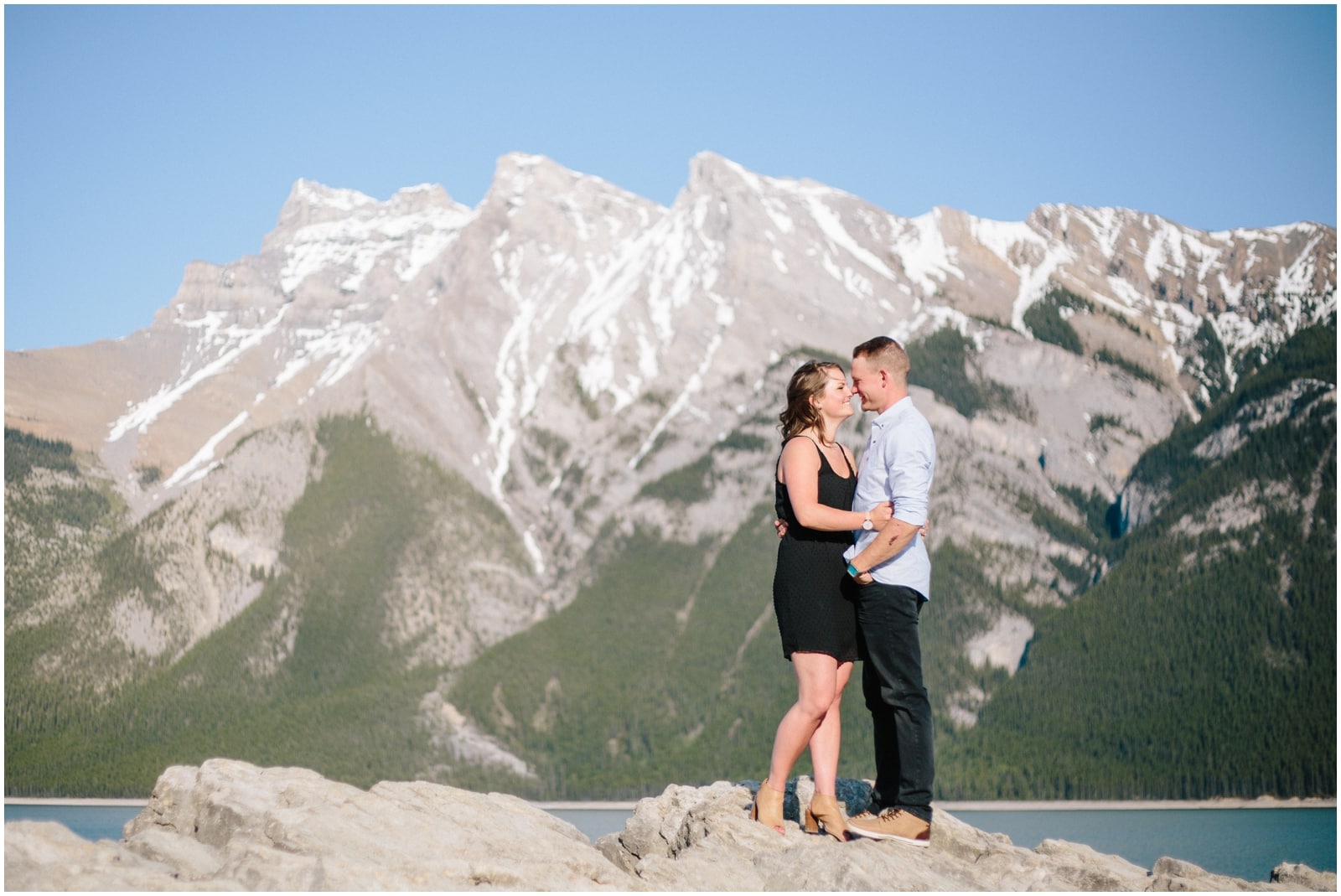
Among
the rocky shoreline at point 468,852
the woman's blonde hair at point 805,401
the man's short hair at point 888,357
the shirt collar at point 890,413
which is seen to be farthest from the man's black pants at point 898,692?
the man's short hair at point 888,357

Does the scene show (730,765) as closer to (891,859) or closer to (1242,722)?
(1242,722)

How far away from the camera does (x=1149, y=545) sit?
196 metres

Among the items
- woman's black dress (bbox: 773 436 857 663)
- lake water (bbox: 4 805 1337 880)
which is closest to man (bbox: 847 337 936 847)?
woman's black dress (bbox: 773 436 857 663)

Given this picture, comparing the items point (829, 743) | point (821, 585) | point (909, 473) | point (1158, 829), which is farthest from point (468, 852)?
point (1158, 829)

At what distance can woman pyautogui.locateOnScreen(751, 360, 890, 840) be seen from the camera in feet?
44.4

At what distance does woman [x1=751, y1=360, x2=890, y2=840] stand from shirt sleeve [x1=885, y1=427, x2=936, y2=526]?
0.52 metres

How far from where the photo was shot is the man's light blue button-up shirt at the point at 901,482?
13.0m

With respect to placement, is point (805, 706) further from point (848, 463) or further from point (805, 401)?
point (805, 401)

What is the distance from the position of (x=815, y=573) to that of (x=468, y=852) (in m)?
3.99

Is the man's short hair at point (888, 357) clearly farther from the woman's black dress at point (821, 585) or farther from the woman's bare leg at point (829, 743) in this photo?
the woman's bare leg at point (829, 743)

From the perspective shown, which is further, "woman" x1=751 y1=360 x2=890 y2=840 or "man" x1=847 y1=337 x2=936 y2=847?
"woman" x1=751 y1=360 x2=890 y2=840

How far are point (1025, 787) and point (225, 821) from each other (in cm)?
15499

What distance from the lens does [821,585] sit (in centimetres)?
1357

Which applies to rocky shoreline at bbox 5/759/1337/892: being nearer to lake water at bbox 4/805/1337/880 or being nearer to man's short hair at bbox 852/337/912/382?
man's short hair at bbox 852/337/912/382
